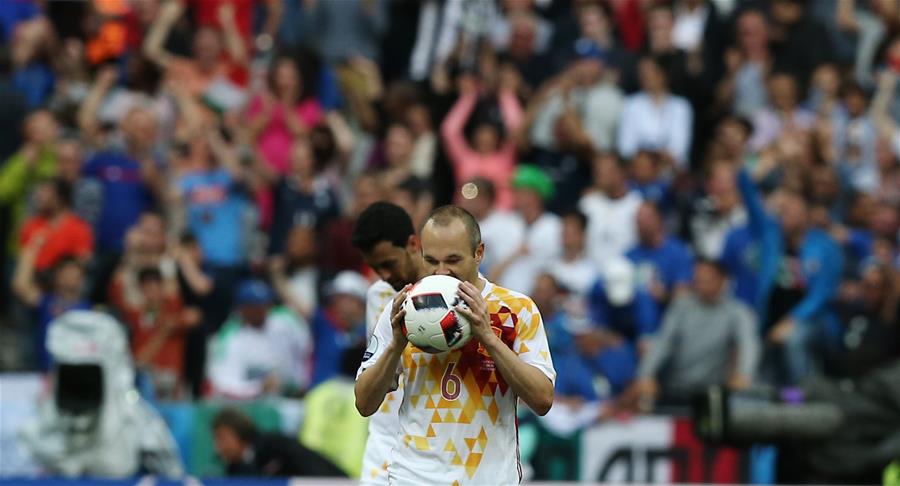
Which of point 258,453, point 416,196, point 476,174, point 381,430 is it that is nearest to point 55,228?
point 416,196

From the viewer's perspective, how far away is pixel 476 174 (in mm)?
16359

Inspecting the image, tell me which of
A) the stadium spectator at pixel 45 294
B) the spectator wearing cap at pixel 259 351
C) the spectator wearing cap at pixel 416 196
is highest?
the spectator wearing cap at pixel 416 196

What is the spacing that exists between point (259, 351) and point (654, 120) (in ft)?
15.7

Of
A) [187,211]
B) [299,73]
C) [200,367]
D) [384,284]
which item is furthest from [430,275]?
[299,73]

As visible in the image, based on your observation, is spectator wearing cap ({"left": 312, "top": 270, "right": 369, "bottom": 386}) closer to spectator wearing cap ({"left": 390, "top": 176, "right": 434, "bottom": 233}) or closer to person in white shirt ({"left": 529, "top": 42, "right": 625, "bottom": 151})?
spectator wearing cap ({"left": 390, "top": 176, "right": 434, "bottom": 233})

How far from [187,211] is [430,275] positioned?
937 centimetres

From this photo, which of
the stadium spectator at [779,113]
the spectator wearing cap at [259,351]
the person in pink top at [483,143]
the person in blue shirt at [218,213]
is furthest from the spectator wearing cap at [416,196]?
the stadium spectator at [779,113]

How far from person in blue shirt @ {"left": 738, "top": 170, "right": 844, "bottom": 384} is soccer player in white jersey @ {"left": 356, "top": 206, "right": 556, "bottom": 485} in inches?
316

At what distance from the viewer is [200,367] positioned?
14844 mm

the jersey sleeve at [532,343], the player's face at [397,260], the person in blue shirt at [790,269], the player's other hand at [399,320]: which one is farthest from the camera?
the person in blue shirt at [790,269]

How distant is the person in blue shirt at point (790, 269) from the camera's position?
1477 centimetres

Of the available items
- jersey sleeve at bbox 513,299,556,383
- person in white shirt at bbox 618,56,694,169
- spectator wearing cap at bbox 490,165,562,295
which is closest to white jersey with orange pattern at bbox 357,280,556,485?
jersey sleeve at bbox 513,299,556,383

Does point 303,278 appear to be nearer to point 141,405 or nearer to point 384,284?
point 141,405

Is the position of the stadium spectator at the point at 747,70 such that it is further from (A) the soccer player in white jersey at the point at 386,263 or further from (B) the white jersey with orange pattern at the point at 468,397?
(B) the white jersey with orange pattern at the point at 468,397
